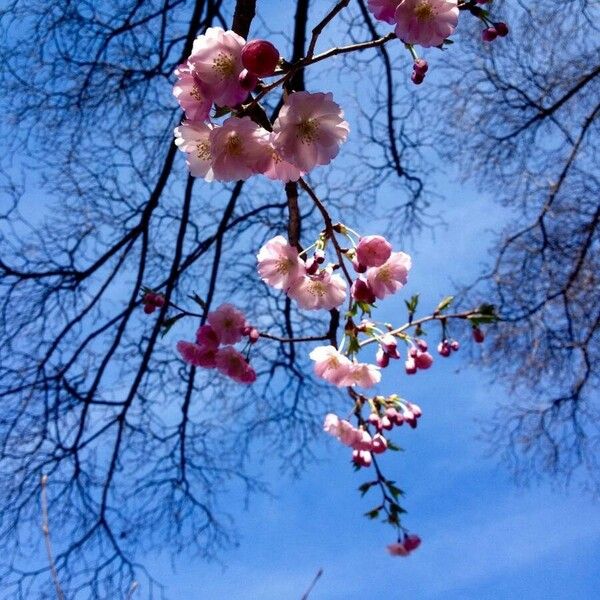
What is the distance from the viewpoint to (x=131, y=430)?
11.7ft

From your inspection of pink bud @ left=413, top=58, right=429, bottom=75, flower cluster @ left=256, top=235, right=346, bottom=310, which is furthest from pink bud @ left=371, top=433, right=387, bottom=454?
pink bud @ left=413, top=58, right=429, bottom=75

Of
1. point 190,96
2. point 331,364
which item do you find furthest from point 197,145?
point 331,364

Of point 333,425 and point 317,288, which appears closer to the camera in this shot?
point 317,288

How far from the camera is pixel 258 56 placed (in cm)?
132

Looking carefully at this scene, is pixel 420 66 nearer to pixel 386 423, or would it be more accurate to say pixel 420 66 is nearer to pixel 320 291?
pixel 320 291

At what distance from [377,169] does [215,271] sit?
44.5 inches

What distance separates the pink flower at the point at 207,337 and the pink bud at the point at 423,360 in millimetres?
555

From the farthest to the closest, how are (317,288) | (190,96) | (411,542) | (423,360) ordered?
(411,542)
(423,360)
(317,288)
(190,96)

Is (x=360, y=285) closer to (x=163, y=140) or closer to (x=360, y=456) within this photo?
(x=360, y=456)

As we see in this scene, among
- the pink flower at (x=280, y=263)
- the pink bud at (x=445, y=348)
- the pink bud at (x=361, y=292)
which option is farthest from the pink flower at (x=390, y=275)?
the pink bud at (x=445, y=348)

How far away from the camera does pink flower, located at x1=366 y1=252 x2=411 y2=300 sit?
1.65 m

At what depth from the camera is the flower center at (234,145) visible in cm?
140

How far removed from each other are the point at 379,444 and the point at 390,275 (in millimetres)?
586

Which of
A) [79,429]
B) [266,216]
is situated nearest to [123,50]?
[266,216]
